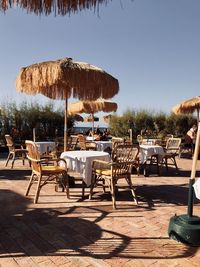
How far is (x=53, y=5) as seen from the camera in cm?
285

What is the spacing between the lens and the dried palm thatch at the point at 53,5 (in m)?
2.83

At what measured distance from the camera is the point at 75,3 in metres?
2.87

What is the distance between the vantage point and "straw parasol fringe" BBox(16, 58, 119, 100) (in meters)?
5.48

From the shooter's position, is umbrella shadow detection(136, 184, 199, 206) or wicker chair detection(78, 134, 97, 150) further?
wicker chair detection(78, 134, 97, 150)

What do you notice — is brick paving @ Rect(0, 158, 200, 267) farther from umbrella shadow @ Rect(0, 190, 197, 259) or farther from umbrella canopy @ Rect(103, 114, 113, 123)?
umbrella canopy @ Rect(103, 114, 113, 123)

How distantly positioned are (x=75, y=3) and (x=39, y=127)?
11717 mm

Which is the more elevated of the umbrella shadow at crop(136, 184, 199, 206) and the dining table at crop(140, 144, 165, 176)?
the dining table at crop(140, 144, 165, 176)

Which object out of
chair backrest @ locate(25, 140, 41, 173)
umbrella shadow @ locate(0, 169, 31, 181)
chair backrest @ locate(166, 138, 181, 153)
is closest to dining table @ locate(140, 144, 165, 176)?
chair backrest @ locate(166, 138, 181, 153)

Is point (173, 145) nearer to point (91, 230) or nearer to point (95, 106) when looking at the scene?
point (95, 106)

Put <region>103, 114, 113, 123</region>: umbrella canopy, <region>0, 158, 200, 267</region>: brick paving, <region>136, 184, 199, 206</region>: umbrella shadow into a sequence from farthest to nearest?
<region>103, 114, 113, 123</region>: umbrella canopy, <region>136, 184, 199, 206</region>: umbrella shadow, <region>0, 158, 200, 267</region>: brick paving

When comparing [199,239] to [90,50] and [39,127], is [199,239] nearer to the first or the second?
[90,50]

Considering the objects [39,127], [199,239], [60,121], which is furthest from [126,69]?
[199,239]

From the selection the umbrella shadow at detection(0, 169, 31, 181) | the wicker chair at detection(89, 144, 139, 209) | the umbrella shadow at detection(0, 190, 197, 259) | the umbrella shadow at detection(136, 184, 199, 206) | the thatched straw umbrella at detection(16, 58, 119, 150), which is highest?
the thatched straw umbrella at detection(16, 58, 119, 150)

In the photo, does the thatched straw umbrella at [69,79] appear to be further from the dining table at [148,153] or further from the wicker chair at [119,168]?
the dining table at [148,153]
